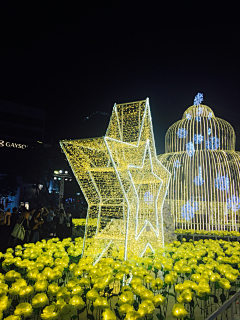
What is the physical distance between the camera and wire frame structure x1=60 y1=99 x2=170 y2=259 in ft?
13.5

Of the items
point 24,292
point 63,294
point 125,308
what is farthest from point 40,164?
point 125,308

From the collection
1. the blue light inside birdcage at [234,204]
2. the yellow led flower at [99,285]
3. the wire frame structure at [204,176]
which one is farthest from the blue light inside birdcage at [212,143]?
the yellow led flower at [99,285]

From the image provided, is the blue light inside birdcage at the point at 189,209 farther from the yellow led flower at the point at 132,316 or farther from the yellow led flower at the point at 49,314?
the yellow led flower at the point at 49,314

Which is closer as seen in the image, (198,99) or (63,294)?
(63,294)

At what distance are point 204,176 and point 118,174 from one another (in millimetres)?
5516

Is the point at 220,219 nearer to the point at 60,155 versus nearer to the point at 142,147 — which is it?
the point at 142,147

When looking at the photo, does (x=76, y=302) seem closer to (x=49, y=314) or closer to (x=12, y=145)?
(x=49, y=314)

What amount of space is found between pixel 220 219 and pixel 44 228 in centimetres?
587

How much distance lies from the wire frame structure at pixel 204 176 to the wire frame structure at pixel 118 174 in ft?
13.5

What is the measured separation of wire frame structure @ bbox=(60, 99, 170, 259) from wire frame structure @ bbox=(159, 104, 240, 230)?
4.10m

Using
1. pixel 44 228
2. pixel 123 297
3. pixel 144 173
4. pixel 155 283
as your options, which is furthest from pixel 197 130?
pixel 123 297

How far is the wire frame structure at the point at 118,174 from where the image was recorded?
4113 millimetres

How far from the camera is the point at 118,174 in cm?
404

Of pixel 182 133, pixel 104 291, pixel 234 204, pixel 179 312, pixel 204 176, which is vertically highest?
pixel 182 133
